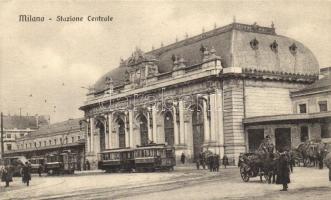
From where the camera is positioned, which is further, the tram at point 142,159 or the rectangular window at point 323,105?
the rectangular window at point 323,105

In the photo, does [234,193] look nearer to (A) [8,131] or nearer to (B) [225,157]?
(B) [225,157]

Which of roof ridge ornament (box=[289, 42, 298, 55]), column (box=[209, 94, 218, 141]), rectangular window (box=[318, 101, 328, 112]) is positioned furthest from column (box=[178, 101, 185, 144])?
rectangular window (box=[318, 101, 328, 112])

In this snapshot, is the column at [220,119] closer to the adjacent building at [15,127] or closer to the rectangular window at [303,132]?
the rectangular window at [303,132]

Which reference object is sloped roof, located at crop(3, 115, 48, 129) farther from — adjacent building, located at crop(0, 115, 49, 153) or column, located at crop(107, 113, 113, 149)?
column, located at crop(107, 113, 113, 149)

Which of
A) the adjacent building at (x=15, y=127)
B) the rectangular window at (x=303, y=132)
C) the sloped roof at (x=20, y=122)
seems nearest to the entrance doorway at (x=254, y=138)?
the rectangular window at (x=303, y=132)

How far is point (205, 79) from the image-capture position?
112ft

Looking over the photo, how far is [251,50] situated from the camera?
34688 mm

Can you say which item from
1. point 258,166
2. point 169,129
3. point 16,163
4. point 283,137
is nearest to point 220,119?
point 283,137

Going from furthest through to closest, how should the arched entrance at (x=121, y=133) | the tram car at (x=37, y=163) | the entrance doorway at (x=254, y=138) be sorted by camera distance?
the arched entrance at (x=121, y=133)
the tram car at (x=37, y=163)
the entrance doorway at (x=254, y=138)

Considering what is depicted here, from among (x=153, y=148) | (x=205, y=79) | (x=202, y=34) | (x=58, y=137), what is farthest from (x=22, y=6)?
(x=58, y=137)

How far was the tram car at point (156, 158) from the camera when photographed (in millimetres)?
30828

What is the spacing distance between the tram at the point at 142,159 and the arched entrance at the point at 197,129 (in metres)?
4.60

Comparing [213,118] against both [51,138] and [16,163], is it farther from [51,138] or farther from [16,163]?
[51,138]

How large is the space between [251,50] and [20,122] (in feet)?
199
